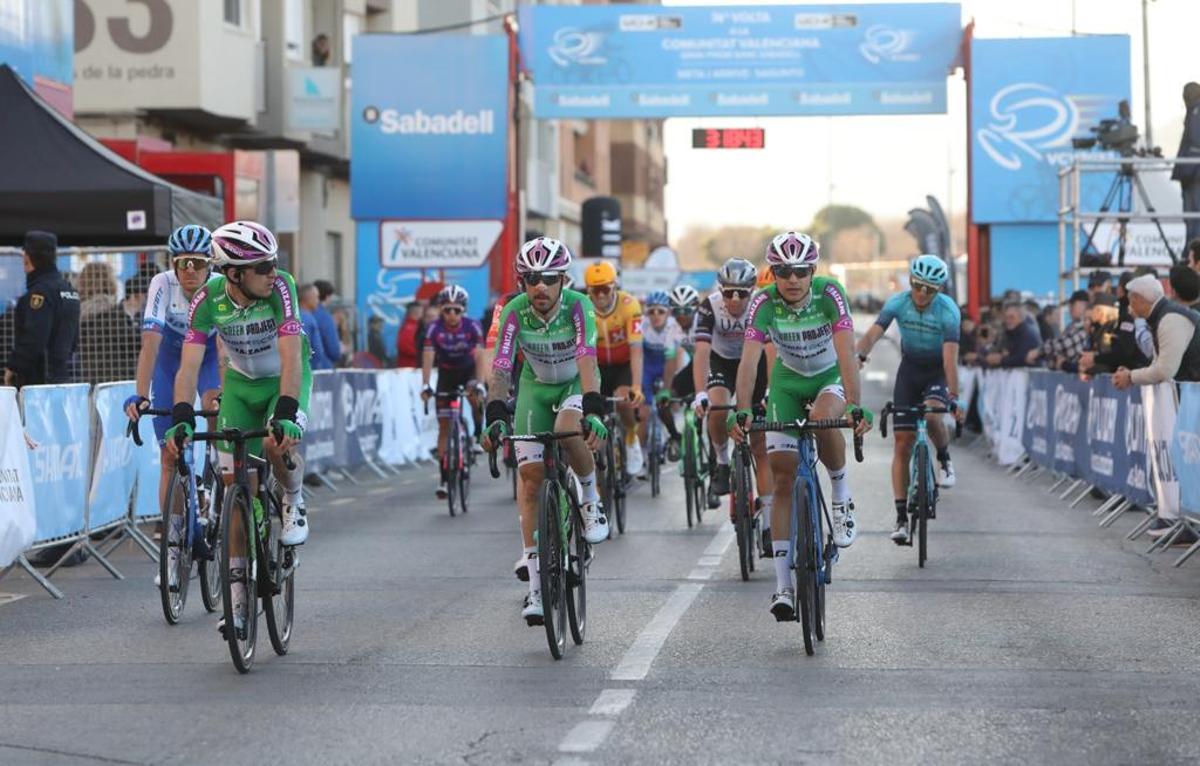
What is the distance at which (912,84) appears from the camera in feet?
122

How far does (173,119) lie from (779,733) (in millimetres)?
29766

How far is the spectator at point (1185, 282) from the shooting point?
15289mm

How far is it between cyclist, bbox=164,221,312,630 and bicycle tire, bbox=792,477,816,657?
224cm

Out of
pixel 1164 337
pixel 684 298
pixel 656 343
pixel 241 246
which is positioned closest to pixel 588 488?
pixel 241 246

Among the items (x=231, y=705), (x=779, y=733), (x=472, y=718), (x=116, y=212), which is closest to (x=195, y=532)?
(x=231, y=705)

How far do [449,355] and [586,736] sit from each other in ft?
37.3

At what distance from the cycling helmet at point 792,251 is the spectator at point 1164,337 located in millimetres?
Result: 5624

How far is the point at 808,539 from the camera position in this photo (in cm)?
939

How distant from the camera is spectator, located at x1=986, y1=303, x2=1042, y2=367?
2616cm

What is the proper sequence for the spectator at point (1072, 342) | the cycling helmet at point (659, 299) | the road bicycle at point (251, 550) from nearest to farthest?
the road bicycle at point (251, 550) < the cycling helmet at point (659, 299) < the spectator at point (1072, 342)

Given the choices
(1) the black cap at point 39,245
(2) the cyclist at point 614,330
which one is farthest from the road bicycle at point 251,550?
(2) the cyclist at point 614,330

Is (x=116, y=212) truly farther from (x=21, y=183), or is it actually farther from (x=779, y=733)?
(x=779, y=733)

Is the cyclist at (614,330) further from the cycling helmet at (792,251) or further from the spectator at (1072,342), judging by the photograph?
the spectator at (1072,342)

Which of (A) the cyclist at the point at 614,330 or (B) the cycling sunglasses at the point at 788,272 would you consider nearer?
(B) the cycling sunglasses at the point at 788,272
